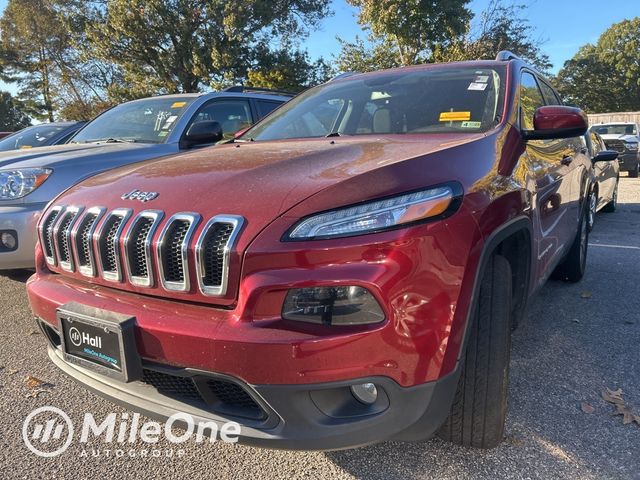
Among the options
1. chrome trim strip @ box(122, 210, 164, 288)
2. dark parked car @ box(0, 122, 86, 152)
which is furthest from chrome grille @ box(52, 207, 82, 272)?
dark parked car @ box(0, 122, 86, 152)

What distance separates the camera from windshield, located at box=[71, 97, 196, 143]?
4.91m

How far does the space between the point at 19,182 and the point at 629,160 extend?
51.2 ft

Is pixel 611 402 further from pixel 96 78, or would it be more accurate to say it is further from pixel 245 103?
pixel 96 78

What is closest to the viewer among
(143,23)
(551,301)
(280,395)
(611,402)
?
(280,395)

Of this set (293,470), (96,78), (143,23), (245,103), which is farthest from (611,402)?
(96,78)

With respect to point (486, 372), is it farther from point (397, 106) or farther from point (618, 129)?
point (618, 129)

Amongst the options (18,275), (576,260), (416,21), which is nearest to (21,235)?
(18,275)

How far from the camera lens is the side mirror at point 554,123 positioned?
8.41 feet

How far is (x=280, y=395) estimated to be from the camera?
1.58 m

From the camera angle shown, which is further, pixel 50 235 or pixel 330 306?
pixel 50 235

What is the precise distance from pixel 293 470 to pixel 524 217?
143 cm

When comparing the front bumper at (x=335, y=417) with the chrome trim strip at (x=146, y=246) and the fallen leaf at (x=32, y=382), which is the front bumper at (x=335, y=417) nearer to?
the chrome trim strip at (x=146, y=246)

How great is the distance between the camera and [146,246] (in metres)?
1.79

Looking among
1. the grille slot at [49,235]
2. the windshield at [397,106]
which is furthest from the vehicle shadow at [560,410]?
the grille slot at [49,235]
